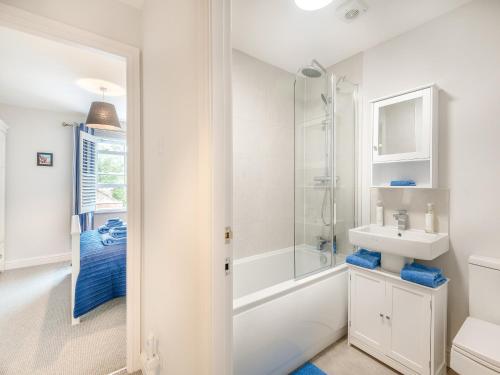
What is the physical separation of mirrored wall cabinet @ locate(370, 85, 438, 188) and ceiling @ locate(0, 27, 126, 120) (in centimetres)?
206

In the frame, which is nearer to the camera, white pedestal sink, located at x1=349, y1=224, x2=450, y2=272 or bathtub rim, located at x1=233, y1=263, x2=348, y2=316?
bathtub rim, located at x1=233, y1=263, x2=348, y2=316

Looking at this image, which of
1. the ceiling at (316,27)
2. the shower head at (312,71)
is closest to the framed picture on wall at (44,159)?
the ceiling at (316,27)

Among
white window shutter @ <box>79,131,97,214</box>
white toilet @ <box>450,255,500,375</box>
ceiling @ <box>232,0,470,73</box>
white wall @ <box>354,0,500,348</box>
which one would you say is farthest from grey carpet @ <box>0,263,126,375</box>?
ceiling @ <box>232,0,470,73</box>

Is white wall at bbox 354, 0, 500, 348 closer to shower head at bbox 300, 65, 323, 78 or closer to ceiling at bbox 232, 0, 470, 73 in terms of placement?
ceiling at bbox 232, 0, 470, 73

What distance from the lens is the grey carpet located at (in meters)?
1.67

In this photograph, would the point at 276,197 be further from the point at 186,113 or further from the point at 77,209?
the point at 77,209

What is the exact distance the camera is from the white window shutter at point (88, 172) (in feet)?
12.6

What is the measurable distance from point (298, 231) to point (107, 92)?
2.87 m

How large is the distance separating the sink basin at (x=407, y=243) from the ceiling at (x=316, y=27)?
1637 mm

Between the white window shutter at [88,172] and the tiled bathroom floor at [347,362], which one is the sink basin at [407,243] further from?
the white window shutter at [88,172]

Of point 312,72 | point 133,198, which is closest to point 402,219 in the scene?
point 312,72

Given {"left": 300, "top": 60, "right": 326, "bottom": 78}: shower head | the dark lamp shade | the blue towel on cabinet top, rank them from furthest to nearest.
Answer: the blue towel on cabinet top → the dark lamp shade → {"left": 300, "top": 60, "right": 326, "bottom": 78}: shower head

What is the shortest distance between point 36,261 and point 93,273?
2.37 meters

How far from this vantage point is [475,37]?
5.30 ft
